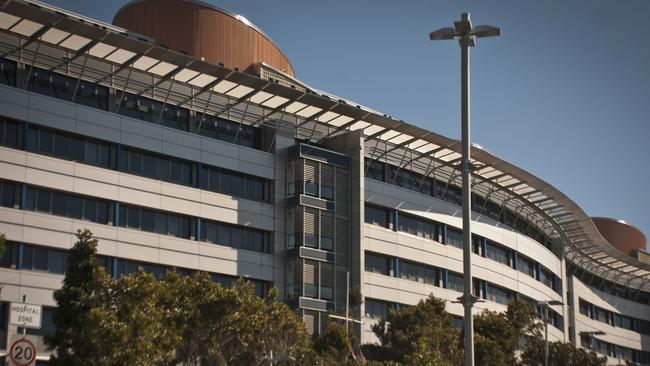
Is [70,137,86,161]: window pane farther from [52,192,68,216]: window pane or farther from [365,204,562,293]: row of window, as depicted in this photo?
[365,204,562,293]: row of window

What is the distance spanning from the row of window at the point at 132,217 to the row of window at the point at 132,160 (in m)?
2.03

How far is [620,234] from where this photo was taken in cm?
12462

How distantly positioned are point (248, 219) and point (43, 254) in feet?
45.9

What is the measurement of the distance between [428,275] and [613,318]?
50.7m

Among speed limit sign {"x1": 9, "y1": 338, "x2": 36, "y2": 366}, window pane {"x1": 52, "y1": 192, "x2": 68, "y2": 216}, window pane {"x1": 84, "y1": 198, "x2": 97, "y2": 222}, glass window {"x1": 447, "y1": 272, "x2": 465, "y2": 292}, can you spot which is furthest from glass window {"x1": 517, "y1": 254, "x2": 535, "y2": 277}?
speed limit sign {"x1": 9, "y1": 338, "x2": 36, "y2": 366}

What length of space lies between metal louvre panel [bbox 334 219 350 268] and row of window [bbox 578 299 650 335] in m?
48.9

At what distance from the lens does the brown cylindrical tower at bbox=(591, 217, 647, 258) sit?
406 ft

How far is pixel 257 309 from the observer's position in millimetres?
47219

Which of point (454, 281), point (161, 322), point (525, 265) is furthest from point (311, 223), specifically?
point (525, 265)

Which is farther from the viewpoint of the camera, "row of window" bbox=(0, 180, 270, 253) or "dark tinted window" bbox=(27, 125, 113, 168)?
"dark tinted window" bbox=(27, 125, 113, 168)

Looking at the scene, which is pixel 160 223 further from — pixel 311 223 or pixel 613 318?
pixel 613 318

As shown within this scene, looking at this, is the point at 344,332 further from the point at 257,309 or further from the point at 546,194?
the point at 546,194

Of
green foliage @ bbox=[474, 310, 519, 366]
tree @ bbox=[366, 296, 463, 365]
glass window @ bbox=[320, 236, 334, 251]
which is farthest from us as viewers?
glass window @ bbox=[320, 236, 334, 251]

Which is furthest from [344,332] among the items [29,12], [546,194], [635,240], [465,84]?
[635,240]
